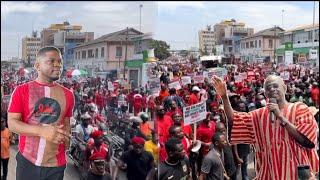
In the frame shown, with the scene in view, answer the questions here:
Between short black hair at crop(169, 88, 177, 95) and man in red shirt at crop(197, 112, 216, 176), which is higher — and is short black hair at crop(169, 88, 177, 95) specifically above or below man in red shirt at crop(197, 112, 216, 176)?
above

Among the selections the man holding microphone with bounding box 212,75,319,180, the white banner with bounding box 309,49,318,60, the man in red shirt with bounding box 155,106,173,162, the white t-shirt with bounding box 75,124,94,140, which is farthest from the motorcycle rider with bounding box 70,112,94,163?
the white banner with bounding box 309,49,318,60

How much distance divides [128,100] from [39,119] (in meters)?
0.57

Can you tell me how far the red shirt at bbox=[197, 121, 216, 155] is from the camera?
10.1 ft

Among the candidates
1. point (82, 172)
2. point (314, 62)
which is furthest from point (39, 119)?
point (314, 62)

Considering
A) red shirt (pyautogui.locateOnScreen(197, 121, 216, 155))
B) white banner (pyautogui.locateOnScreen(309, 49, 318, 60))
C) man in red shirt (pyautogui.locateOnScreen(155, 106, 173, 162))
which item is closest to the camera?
man in red shirt (pyautogui.locateOnScreen(155, 106, 173, 162))

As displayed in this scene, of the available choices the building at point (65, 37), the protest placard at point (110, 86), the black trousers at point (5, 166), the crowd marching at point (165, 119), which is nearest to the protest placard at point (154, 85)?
the crowd marching at point (165, 119)

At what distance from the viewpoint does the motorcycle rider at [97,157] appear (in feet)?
8.10

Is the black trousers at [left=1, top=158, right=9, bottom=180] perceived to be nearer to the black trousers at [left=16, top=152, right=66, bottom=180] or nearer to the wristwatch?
the black trousers at [left=16, top=152, right=66, bottom=180]

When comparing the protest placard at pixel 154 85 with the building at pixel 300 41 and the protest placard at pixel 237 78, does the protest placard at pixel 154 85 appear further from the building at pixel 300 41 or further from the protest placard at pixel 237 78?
the building at pixel 300 41

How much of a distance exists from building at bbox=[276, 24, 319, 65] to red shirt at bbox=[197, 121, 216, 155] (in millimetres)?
588

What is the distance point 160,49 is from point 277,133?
2.86 feet

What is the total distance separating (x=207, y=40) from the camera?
299cm

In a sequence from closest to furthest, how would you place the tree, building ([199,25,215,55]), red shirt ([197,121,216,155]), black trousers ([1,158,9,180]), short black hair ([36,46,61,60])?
short black hair ([36,46,61,60])
black trousers ([1,158,9,180])
the tree
building ([199,25,215,55])
red shirt ([197,121,216,155])

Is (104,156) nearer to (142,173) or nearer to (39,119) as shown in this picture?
(142,173)
